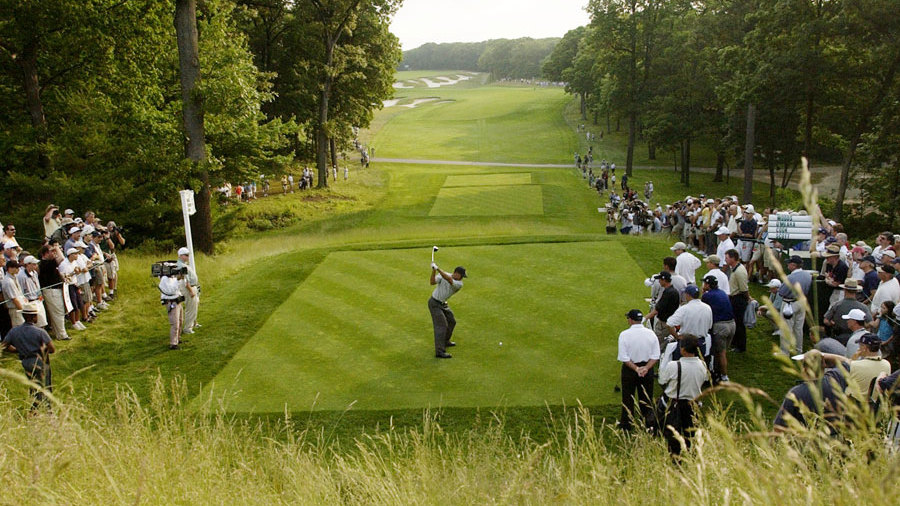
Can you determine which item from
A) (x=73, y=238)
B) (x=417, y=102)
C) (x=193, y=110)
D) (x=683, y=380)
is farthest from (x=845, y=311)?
(x=417, y=102)

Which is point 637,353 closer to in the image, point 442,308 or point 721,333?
point 721,333

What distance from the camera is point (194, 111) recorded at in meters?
21.1

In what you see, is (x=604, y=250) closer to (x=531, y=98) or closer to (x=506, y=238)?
(x=506, y=238)

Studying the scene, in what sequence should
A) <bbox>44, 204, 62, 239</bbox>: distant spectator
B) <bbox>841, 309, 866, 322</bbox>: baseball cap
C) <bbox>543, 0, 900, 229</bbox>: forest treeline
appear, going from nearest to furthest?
<bbox>841, 309, 866, 322</bbox>: baseball cap → <bbox>44, 204, 62, 239</bbox>: distant spectator → <bbox>543, 0, 900, 229</bbox>: forest treeline

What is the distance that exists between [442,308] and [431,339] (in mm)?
906

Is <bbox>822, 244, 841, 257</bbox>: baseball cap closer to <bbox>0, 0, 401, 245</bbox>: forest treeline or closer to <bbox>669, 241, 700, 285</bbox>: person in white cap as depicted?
<bbox>669, 241, 700, 285</bbox>: person in white cap

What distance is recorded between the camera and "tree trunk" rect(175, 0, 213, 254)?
20.4m

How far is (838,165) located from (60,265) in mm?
60840

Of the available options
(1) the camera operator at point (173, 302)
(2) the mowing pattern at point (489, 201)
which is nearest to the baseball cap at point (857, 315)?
(1) the camera operator at point (173, 302)

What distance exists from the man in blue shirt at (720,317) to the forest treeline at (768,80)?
17.5m

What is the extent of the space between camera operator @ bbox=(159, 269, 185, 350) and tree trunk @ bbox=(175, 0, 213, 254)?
28.9 feet

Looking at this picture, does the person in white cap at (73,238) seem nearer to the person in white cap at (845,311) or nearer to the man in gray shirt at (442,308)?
the man in gray shirt at (442,308)

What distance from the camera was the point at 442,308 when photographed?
1187 cm

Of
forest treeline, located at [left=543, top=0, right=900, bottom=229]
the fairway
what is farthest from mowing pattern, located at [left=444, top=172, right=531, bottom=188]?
the fairway
